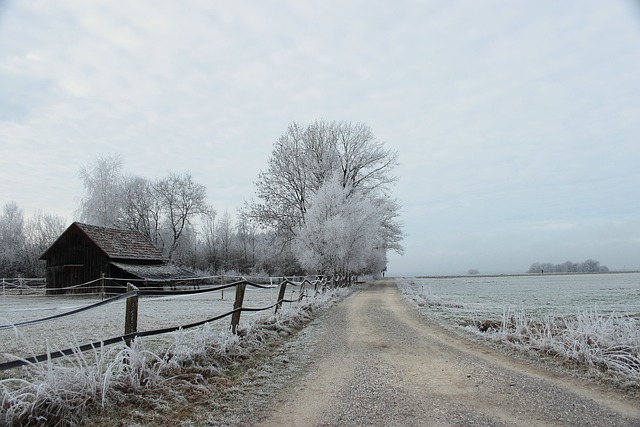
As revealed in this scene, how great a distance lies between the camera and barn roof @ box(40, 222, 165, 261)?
3102 cm

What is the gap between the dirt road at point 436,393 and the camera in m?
4.14

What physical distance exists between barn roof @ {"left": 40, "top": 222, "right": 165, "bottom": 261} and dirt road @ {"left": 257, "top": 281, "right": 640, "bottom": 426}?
2808 centimetres

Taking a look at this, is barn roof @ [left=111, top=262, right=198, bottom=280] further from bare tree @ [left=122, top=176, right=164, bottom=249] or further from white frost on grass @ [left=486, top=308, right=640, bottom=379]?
white frost on grass @ [left=486, top=308, right=640, bottom=379]

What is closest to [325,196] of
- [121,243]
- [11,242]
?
[121,243]

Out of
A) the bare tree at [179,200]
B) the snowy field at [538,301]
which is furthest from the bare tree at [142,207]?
the snowy field at [538,301]

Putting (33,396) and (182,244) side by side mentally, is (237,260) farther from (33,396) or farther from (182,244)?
(33,396)

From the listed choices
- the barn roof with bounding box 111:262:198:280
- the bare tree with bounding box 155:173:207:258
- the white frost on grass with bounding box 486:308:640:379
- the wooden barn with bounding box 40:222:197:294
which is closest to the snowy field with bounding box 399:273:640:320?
the white frost on grass with bounding box 486:308:640:379

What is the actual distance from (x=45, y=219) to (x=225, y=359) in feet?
222

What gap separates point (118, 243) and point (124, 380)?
31.4 m

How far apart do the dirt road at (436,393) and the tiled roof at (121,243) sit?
1106 inches

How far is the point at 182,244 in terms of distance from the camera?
62875mm

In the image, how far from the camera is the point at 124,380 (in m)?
4.64

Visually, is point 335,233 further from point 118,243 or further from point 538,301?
point 118,243

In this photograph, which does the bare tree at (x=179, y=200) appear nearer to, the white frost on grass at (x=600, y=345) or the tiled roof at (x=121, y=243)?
the tiled roof at (x=121, y=243)
